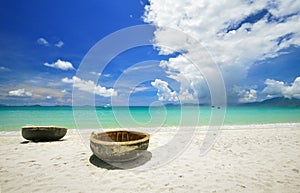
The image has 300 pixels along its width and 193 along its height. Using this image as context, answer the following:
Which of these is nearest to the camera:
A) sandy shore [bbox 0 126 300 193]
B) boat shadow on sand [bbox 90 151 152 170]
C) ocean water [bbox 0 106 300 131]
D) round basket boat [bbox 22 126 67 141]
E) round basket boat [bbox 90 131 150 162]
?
sandy shore [bbox 0 126 300 193]

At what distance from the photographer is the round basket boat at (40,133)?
293 inches

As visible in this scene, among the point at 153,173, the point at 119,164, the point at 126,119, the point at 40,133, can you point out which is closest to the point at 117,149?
the point at 119,164

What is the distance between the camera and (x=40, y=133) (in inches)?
296

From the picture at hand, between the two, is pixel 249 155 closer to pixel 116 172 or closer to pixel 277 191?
pixel 277 191

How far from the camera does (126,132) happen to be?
6.29m

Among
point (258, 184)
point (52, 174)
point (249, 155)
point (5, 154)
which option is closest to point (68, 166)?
point (52, 174)

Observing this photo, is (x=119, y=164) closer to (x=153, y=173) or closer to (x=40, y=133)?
(x=153, y=173)

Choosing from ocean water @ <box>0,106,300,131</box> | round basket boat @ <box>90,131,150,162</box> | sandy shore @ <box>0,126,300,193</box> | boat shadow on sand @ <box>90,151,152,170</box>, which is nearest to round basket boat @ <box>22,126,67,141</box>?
sandy shore @ <box>0,126,300,193</box>

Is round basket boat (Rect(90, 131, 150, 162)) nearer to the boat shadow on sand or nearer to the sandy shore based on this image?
the boat shadow on sand

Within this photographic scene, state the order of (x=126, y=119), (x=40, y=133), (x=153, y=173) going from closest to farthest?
(x=153, y=173), (x=40, y=133), (x=126, y=119)

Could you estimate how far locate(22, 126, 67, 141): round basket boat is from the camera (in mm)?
7454

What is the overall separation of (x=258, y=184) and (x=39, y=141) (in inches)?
319

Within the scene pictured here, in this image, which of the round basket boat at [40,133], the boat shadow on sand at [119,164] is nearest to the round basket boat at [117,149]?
the boat shadow on sand at [119,164]

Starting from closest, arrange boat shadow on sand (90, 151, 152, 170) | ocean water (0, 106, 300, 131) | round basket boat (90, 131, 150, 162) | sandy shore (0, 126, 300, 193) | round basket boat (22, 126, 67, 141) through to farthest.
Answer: sandy shore (0, 126, 300, 193), round basket boat (90, 131, 150, 162), boat shadow on sand (90, 151, 152, 170), round basket boat (22, 126, 67, 141), ocean water (0, 106, 300, 131)
